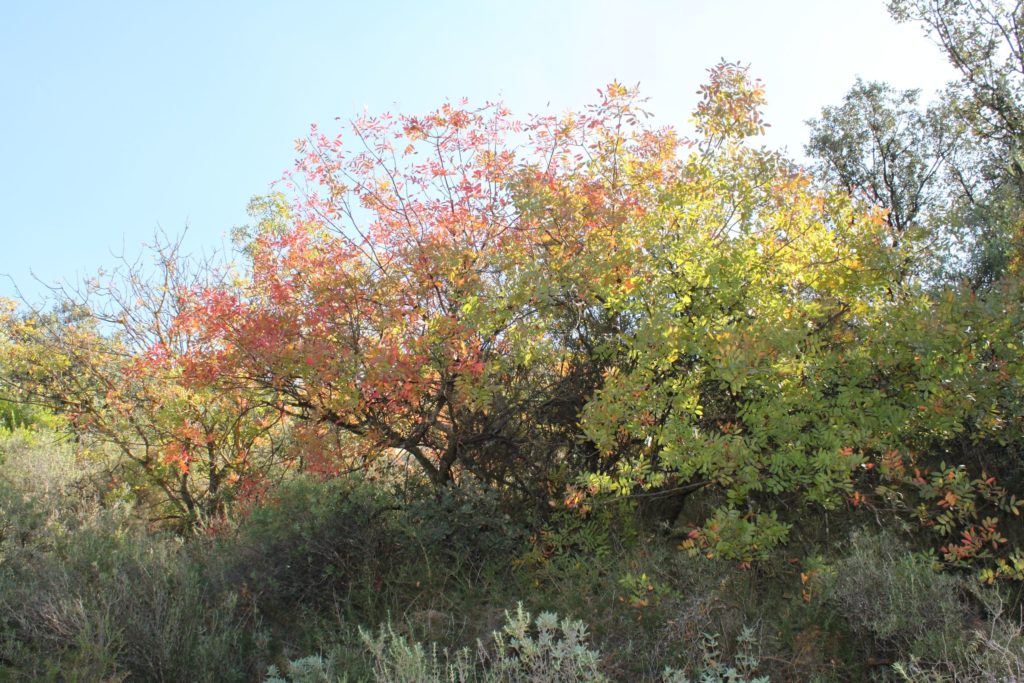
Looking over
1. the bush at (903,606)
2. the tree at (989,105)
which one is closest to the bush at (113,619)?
the bush at (903,606)

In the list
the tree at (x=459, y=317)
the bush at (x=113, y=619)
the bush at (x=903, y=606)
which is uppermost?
the tree at (x=459, y=317)

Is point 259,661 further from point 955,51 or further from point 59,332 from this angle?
point 955,51

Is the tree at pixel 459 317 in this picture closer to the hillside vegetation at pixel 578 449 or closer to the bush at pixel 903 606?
the hillside vegetation at pixel 578 449

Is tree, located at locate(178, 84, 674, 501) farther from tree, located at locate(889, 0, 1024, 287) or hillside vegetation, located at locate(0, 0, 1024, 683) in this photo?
tree, located at locate(889, 0, 1024, 287)

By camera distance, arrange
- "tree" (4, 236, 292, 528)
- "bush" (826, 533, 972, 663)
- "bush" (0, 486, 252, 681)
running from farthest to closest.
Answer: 1. "tree" (4, 236, 292, 528)
2. "bush" (0, 486, 252, 681)
3. "bush" (826, 533, 972, 663)

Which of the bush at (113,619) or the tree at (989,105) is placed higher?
the tree at (989,105)

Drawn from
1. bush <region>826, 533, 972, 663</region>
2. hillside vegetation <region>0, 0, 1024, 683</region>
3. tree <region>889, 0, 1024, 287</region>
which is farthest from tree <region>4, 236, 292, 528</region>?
tree <region>889, 0, 1024, 287</region>

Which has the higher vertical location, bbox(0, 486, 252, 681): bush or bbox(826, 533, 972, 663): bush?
bbox(0, 486, 252, 681): bush

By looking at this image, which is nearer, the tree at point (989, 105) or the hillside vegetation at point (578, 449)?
the hillside vegetation at point (578, 449)

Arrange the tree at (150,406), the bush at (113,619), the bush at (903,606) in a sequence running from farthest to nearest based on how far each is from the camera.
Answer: the tree at (150,406), the bush at (113,619), the bush at (903,606)

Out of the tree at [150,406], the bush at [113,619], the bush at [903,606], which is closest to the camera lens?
the bush at [903,606]

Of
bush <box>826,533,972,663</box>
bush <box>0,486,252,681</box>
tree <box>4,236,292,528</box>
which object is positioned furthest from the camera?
tree <box>4,236,292,528</box>

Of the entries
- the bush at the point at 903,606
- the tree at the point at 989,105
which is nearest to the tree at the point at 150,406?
the bush at the point at 903,606

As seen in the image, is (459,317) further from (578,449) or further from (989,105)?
(989,105)
